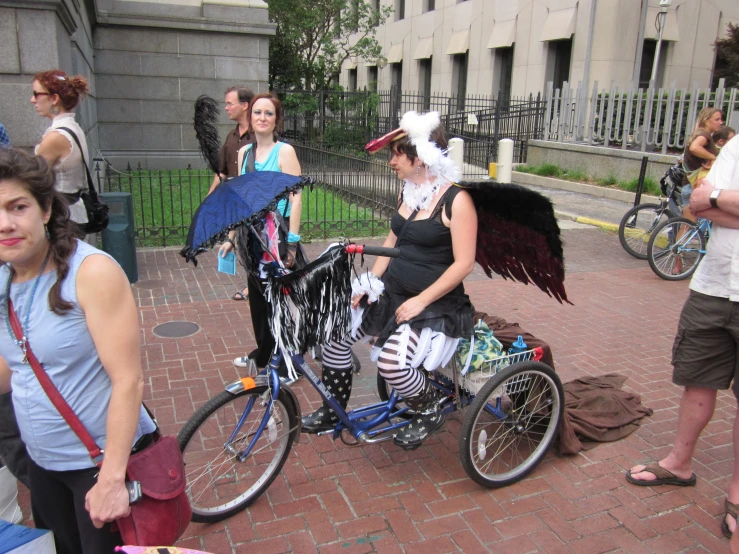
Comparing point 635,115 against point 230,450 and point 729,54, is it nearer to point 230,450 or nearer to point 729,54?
point 729,54

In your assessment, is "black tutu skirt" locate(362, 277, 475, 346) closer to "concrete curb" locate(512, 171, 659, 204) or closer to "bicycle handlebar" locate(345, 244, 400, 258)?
"bicycle handlebar" locate(345, 244, 400, 258)

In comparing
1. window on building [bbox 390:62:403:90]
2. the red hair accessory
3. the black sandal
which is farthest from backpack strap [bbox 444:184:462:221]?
window on building [bbox 390:62:403:90]

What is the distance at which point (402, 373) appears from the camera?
10.3 ft

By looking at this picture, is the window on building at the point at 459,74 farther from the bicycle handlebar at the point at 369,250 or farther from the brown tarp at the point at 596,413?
the bicycle handlebar at the point at 369,250

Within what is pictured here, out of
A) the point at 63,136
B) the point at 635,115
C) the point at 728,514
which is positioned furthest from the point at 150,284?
the point at 635,115

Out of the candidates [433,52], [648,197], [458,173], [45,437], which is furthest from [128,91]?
[433,52]

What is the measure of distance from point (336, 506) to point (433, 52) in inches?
1112

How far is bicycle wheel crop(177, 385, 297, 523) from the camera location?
9.18 ft

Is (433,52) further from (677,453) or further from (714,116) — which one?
(677,453)

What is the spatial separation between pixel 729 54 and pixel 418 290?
21.7 metres

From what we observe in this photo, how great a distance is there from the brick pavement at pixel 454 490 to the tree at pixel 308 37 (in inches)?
619

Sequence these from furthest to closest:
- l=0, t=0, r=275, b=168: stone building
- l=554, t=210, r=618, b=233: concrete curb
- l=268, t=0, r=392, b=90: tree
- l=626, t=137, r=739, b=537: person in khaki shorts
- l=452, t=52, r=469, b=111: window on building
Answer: l=452, t=52, r=469, b=111: window on building
l=268, t=0, r=392, b=90: tree
l=0, t=0, r=275, b=168: stone building
l=554, t=210, r=618, b=233: concrete curb
l=626, t=137, r=739, b=537: person in khaki shorts

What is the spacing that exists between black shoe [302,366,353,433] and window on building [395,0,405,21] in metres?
31.7

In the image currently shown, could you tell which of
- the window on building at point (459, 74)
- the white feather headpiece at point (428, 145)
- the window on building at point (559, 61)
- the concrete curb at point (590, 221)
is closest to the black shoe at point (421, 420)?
the white feather headpiece at point (428, 145)
